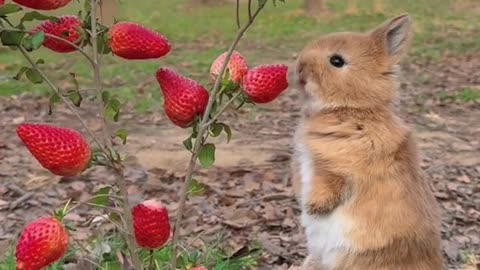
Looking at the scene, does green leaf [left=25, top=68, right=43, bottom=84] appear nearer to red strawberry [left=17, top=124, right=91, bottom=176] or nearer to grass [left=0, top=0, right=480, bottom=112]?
red strawberry [left=17, top=124, right=91, bottom=176]

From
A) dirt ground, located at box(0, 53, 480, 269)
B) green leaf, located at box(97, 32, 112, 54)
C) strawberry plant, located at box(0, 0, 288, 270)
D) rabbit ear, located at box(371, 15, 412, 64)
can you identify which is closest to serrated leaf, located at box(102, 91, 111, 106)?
strawberry plant, located at box(0, 0, 288, 270)

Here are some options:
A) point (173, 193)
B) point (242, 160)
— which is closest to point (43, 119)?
point (242, 160)

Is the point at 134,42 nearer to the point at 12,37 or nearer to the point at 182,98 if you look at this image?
the point at 182,98

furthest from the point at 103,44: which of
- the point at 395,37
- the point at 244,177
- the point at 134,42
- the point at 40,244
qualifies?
the point at 244,177

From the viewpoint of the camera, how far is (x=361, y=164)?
9.50 ft

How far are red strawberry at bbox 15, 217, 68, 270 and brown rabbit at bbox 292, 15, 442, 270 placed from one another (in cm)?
101

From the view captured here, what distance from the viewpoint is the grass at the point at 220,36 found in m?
11.3

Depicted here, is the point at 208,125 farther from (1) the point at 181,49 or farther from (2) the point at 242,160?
(1) the point at 181,49

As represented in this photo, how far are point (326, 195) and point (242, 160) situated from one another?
11.6 feet

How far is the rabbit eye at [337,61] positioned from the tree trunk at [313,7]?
1722cm

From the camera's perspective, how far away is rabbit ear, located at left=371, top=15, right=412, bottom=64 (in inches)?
119

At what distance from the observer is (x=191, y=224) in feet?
15.3

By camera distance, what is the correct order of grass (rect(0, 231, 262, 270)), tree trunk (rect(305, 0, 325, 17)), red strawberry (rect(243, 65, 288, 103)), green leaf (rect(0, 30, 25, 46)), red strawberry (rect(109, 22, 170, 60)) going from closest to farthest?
green leaf (rect(0, 30, 25, 46)), red strawberry (rect(109, 22, 170, 60)), red strawberry (rect(243, 65, 288, 103)), grass (rect(0, 231, 262, 270)), tree trunk (rect(305, 0, 325, 17))

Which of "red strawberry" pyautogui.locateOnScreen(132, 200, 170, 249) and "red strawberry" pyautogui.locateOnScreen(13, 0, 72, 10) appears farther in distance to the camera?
"red strawberry" pyautogui.locateOnScreen(132, 200, 170, 249)
